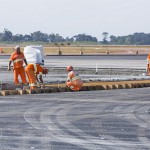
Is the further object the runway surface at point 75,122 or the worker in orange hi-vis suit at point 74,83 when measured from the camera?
the worker in orange hi-vis suit at point 74,83

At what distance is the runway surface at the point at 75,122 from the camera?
12.1 metres

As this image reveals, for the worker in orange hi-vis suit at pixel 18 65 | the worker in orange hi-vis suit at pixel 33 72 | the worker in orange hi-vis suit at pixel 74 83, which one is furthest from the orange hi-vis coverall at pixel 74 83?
the worker in orange hi-vis suit at pixel 18 65

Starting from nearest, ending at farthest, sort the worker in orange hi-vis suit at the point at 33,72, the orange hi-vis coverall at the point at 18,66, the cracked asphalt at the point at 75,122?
the cracked asphalt at the point at 75,122 < the worker in orange hi-vis suit at the point at 33,72 < the orange hi-vis coverall at the point at 18,66

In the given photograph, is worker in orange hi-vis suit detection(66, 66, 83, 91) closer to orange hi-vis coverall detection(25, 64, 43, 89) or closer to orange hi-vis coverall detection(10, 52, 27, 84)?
orange hi-vis coverall detection(25, 64, 43, 89)

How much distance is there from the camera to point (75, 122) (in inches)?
597

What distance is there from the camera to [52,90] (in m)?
24.2

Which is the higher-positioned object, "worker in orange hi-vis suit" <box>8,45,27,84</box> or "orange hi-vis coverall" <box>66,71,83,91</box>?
"worker in orange hi-vis suit" <box>8,45,27,84</box>

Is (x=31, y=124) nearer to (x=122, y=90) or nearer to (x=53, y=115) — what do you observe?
(x=53, y=115)

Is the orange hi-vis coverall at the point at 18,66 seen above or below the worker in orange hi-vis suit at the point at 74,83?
above

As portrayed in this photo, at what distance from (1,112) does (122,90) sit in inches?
346

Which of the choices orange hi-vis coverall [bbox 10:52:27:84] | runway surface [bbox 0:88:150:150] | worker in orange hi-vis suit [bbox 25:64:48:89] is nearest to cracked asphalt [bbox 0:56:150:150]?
runway surface [bbox 0:88:150:150]

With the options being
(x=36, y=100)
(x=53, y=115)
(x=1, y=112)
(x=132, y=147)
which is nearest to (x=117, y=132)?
(x=132, y=147)

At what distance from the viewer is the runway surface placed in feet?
39.6

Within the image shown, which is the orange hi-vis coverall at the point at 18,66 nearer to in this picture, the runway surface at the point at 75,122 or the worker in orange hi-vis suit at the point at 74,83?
the worker in orange hi-vis suit at the point at 74,83
